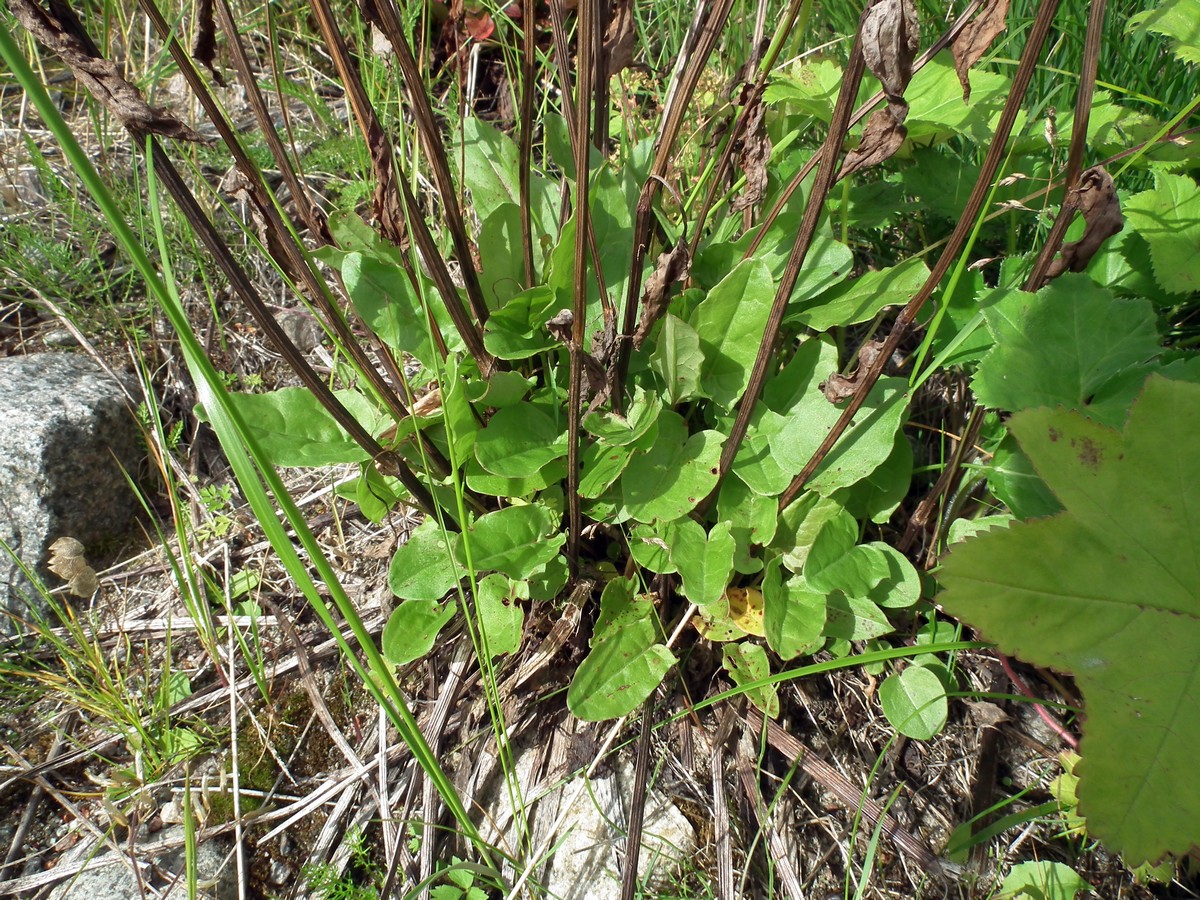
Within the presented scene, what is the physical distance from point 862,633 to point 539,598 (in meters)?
0.50

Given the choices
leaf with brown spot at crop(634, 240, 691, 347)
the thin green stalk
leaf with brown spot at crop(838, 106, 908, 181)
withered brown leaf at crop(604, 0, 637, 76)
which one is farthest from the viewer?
withered brown leaf at crop(604, 0, 637, 76)

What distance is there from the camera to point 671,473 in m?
1.18

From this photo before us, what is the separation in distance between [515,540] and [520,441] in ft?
0.49

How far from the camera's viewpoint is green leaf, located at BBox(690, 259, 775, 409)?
1.10 m

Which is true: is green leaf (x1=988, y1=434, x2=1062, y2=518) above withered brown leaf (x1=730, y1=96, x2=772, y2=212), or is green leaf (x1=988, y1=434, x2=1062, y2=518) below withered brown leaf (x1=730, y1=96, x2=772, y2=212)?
below

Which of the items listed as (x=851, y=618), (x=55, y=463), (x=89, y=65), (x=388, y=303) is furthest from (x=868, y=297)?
(x=55, y=463)

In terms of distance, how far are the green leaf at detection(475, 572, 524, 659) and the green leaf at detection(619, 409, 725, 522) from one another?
24 centimetres

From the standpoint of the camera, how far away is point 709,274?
4.15 feet

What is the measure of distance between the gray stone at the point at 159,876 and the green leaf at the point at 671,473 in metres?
0.87

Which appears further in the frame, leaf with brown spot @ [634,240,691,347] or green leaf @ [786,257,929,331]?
green leaf @ [786,257,929,331]

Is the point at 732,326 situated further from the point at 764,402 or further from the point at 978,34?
the point at 978,34

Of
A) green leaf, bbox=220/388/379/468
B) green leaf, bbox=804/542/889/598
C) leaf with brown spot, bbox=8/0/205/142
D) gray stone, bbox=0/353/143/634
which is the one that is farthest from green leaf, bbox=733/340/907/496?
gray stone, bbox=0/353/143/634

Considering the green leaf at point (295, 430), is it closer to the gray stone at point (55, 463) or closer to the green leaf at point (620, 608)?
the green leaf at point (620, 608)

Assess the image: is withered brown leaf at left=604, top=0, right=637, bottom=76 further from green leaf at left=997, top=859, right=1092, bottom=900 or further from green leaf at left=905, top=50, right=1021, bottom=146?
green leaf at left=997, top=859, right=1092, bottom=900
